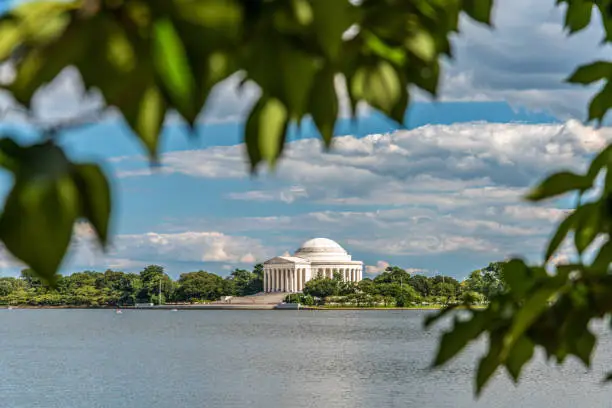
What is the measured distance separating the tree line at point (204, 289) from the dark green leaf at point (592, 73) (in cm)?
10652

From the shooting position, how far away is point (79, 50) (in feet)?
2.31

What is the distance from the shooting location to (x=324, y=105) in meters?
0.90

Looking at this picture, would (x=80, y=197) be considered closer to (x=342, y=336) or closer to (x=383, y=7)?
(x=383, y=7)

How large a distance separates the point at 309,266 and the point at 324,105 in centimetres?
11673

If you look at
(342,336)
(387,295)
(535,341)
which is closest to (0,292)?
(387,295)

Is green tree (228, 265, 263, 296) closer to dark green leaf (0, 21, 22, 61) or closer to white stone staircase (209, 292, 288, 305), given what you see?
white stone staircase (209, 292, 288, 305)

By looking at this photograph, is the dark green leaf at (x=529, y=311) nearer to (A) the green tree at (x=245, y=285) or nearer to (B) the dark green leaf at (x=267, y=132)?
(B) the dark green leaf at (x=267, y=132)

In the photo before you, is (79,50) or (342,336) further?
(342,336)

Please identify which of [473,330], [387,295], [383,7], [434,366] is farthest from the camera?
[387,295]

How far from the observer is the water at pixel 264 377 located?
91.6ft

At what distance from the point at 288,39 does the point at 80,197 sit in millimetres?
254

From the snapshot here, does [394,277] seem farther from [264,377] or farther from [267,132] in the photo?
[267,132]

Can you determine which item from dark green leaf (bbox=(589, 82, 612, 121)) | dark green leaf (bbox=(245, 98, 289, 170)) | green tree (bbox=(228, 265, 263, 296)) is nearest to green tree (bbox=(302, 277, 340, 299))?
green tree (bbox=(228, 265, 263, 296))

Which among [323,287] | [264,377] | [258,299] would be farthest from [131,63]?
[258,299]
